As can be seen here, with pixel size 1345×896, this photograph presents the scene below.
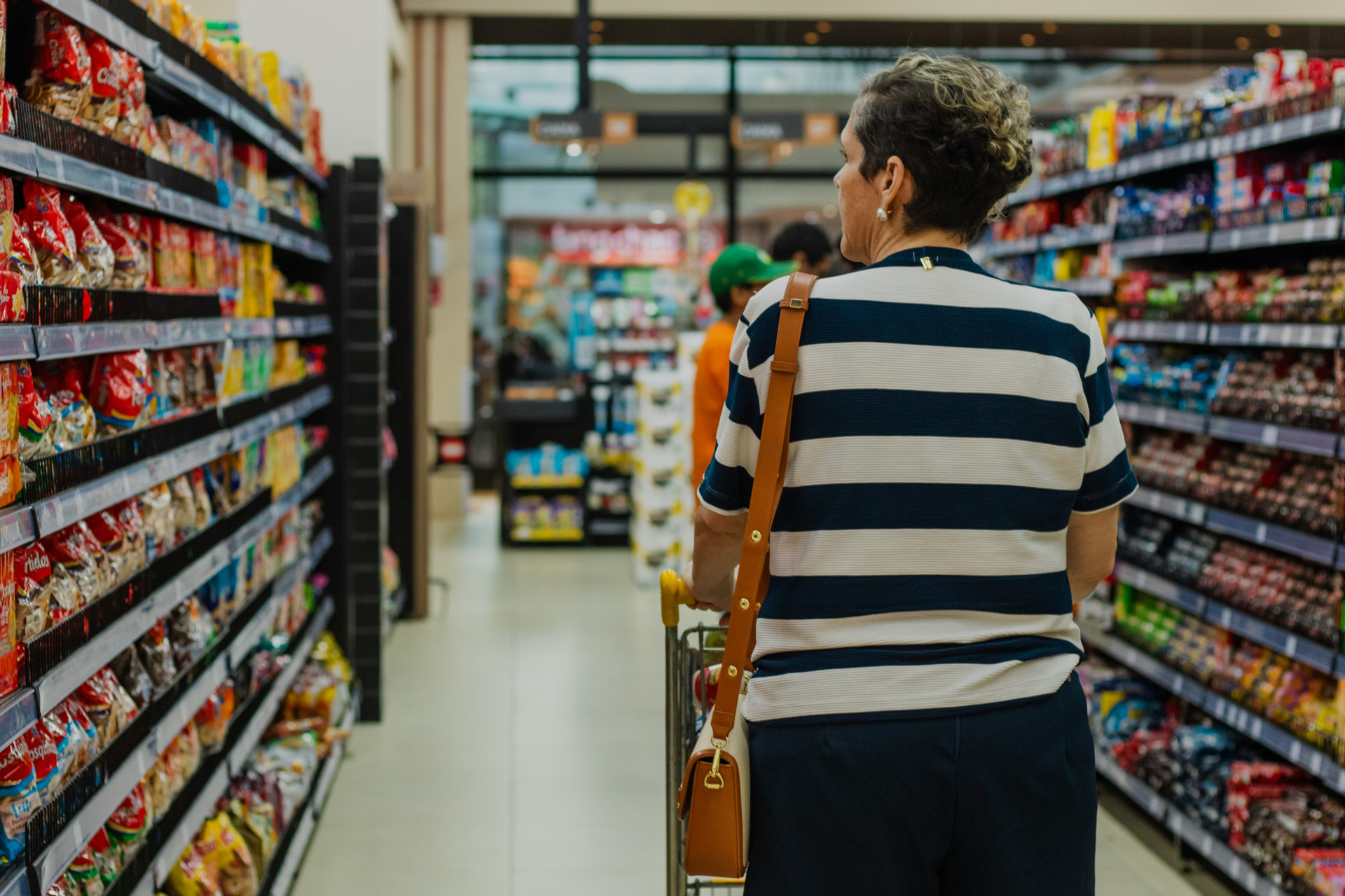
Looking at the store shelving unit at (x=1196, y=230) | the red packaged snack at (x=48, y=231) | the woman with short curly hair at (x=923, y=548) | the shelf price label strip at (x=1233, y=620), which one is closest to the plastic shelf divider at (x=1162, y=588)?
the shelf price label strip at (x=1233, y=620)

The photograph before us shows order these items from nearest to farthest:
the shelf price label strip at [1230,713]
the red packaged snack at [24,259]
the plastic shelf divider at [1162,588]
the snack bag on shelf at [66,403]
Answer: the red packaged snack at [24,259]
the snack bag on shelf at [66,403]
the shelf price label strip at [1230,713]
the plastic shelf divider at [1162,588]

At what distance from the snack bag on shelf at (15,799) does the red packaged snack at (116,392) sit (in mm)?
679

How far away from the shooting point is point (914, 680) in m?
1.45

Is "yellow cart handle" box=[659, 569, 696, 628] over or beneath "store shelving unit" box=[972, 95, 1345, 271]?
beneath

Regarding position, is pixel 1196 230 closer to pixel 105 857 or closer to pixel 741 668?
pixel 741 668

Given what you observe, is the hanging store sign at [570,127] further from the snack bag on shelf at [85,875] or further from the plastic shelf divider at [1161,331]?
the snack bag on shelf at [85,875]

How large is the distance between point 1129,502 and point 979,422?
338 centimetres

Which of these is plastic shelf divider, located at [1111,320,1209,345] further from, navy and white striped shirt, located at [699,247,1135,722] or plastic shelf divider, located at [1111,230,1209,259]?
navy and white striped shirt, located at [699,247,1135,722]

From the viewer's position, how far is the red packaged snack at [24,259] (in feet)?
6.00

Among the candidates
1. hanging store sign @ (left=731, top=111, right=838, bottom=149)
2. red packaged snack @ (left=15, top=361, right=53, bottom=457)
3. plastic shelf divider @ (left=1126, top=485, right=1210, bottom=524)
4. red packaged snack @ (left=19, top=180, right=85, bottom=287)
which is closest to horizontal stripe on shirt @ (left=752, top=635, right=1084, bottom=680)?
red packaged snack @ (left=15, top=361, right=53, bottom=457)

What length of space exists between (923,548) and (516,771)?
353cm

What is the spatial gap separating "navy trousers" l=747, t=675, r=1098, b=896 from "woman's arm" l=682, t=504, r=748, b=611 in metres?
0.25

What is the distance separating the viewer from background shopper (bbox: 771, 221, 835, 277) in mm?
4203

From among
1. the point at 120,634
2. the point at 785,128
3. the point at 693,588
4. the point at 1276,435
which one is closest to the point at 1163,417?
the point at 1276,435
